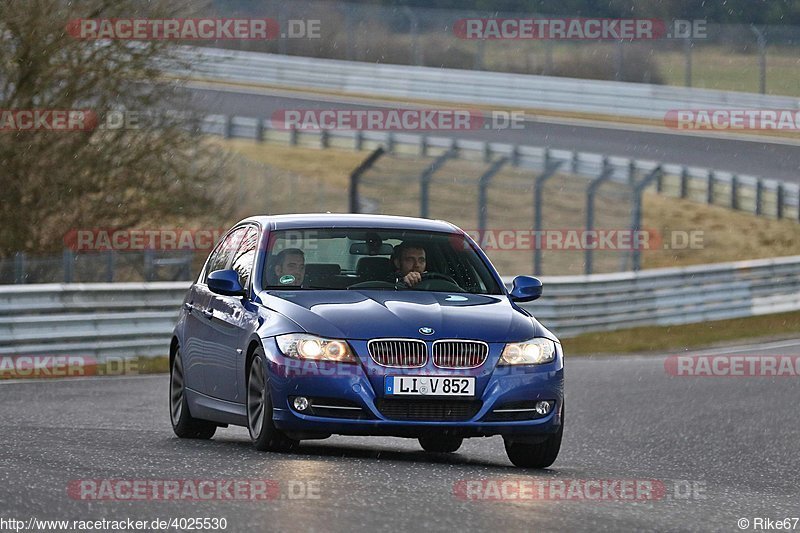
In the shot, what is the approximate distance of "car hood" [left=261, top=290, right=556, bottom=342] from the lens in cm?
915

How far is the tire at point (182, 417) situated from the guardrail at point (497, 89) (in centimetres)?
2877

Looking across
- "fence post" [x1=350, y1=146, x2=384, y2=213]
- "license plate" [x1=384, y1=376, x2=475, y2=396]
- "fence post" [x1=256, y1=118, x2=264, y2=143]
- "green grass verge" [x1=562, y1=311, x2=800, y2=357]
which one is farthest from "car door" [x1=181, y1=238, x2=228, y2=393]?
"fence post" [x1=256, y1=118, x2=264, y2=143]

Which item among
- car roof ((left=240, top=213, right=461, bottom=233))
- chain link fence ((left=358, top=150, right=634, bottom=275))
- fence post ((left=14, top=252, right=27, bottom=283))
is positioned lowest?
chain link fence ((left=358, top=150, right=634, bottom=275))

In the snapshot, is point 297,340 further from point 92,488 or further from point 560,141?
point 560,141

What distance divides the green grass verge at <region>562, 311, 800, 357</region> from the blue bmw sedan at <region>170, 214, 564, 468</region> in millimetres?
12224

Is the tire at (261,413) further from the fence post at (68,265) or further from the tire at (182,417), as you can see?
the fence post at (68,265)

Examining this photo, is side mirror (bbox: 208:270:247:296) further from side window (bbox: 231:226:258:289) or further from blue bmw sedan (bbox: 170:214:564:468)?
side window (bbox: 231:226:258:289)

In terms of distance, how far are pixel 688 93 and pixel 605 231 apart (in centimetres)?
881

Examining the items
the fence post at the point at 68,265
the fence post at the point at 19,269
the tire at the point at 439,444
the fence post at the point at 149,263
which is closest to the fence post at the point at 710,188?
the fence post at the point at 149,263

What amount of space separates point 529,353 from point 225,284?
191 cm

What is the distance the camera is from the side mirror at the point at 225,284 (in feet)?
33.0

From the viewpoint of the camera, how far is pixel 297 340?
9172mm

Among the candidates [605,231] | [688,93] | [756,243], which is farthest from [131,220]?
[688,93]

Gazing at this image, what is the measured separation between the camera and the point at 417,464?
9289 mm
